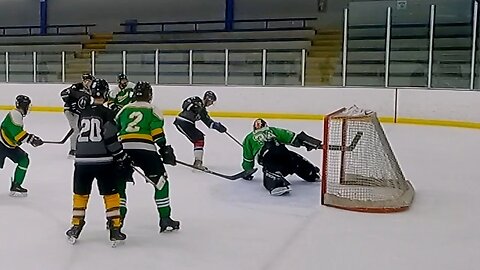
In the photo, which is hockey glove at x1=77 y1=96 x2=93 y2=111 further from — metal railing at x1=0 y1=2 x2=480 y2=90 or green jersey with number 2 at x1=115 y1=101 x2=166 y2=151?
metal railing at x1=0 y1=2 x2=480 y2=90

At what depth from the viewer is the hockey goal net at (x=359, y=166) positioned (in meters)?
3.85

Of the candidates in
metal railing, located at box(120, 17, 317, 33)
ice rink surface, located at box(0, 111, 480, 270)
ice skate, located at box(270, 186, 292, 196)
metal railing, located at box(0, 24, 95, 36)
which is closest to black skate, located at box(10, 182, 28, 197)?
ice rink surface, located at box(0, 111, 480, 270)

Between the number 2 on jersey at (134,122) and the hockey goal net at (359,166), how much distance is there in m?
1.32

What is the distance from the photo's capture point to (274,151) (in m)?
4.21

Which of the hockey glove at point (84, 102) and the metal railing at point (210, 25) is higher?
the metal railing at point (210, 25)

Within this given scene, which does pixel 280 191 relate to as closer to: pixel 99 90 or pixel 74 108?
pixel 99 90

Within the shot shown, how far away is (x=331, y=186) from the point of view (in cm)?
400

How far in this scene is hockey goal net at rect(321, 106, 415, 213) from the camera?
3.85 meters

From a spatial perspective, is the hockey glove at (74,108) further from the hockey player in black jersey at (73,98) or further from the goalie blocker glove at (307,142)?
the goalie blocker glove at (307,142)

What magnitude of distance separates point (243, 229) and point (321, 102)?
6334 millimetres

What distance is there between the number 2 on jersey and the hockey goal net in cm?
132

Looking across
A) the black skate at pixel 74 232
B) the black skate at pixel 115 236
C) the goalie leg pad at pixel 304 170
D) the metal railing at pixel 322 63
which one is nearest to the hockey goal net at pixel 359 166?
the goalie leg pad at pixel 304 170

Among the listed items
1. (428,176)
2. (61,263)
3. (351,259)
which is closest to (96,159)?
(61,263)

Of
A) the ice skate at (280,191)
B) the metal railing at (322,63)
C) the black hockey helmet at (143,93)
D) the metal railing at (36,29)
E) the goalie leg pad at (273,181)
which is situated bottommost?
the ice skate at (280,191)
